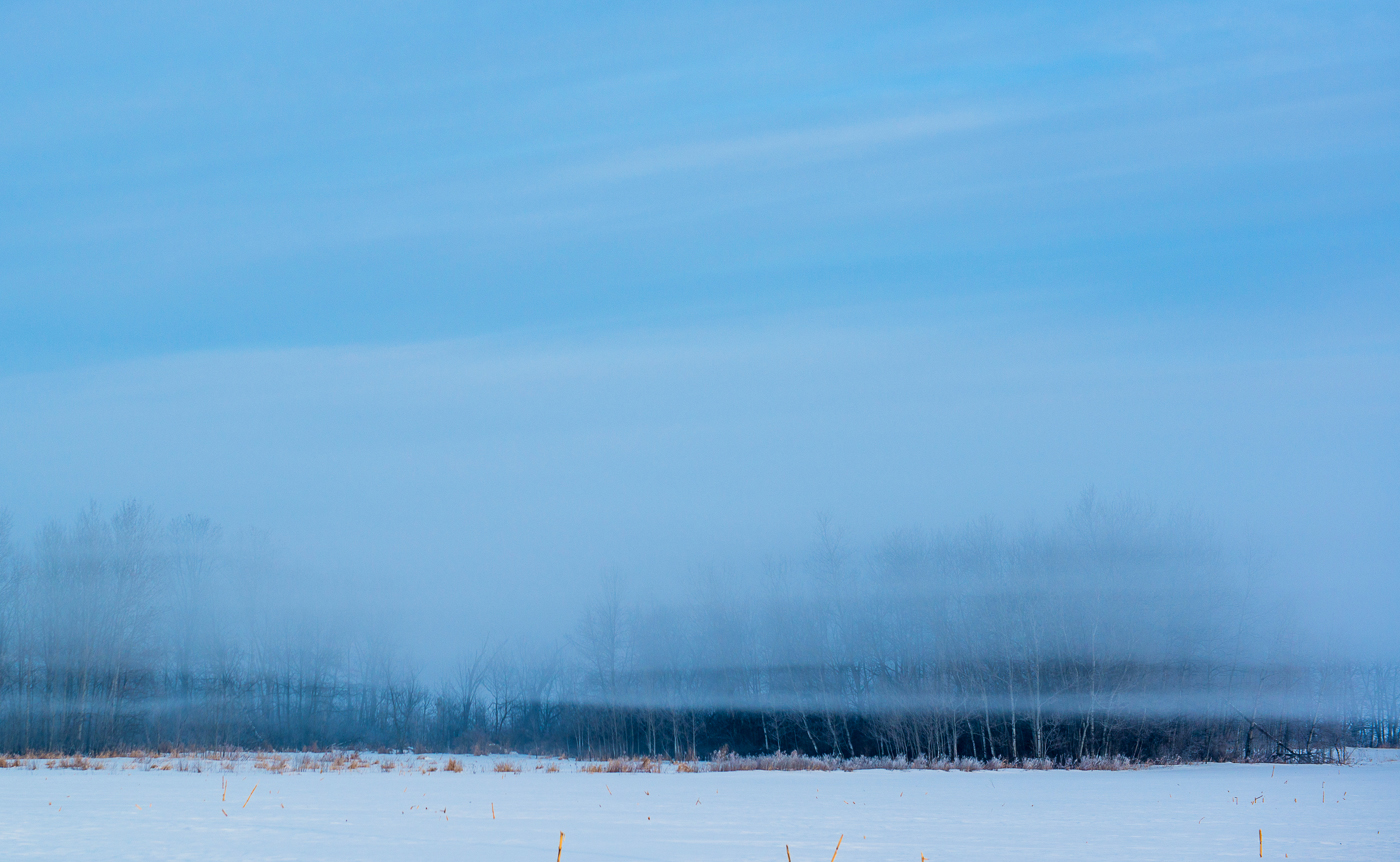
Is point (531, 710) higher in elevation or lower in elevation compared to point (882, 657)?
lower

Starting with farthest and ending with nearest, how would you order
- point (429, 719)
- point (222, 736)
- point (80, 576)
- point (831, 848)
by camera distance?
point (429, 719) → point (222, 736) → point (80, 576) → point (831, 848)

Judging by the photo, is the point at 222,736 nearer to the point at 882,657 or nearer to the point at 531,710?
the point at 531,710

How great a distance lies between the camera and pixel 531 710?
199ft

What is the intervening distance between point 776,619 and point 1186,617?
1744 cm

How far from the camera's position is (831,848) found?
9.36 m

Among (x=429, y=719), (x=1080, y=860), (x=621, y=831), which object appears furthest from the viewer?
(x=429, y=719)

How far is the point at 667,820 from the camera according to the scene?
1223cm

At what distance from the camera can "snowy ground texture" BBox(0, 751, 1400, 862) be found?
8805 mm

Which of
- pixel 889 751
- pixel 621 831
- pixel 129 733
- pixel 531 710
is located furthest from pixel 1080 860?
pixel 531 710

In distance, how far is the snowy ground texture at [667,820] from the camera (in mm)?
8805

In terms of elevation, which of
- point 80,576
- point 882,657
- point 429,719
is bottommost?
point 429,719

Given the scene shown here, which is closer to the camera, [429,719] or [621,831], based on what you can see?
[621,831]

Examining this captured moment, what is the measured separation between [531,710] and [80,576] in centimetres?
2628

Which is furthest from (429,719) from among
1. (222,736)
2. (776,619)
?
(776,619)
